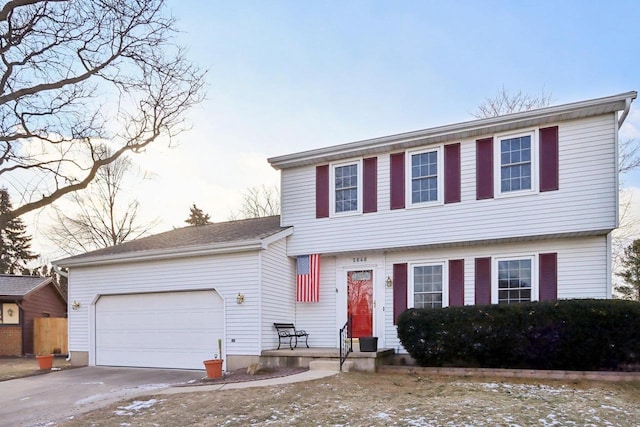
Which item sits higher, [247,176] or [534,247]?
[247,176]

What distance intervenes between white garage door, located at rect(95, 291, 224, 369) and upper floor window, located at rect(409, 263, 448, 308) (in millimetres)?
4800

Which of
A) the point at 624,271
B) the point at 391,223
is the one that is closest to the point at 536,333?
the point at 391,223

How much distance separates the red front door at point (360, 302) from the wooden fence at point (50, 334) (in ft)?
47.6

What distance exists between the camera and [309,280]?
1259 cm

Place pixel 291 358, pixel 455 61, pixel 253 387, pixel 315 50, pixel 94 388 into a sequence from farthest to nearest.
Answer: pixel 455 61 < pixel 315 50 < pixel 291 358 < pixel 94 388 < pixel 253 387

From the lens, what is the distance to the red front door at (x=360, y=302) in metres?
12.2

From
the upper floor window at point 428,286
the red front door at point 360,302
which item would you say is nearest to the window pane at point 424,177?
the upper floor window at point 428,286

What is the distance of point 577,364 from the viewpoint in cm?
898

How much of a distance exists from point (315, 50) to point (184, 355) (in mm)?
8645

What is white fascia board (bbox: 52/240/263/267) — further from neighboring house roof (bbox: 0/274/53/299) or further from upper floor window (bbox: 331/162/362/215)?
neighboring house roof (bbox: 0/274/53/299)

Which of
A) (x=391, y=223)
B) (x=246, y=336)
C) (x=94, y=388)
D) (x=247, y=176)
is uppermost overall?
(x=247, y=176)

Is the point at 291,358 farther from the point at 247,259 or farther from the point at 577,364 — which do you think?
the point at 577,364

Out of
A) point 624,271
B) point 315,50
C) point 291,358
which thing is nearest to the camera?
point 291,358

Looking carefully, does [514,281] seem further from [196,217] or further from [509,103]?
[196,217]
